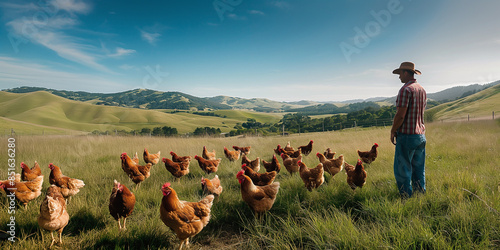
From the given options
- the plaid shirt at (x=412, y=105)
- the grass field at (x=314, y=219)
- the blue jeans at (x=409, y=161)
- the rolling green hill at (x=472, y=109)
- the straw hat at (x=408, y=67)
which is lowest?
the grass field at (x=314, y=219)

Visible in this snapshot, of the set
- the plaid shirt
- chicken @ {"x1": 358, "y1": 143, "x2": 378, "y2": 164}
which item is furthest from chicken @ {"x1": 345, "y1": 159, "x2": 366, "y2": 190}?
chicken @ {"x1": 358, "y1": 143, "x2": 378, "y2": 164}

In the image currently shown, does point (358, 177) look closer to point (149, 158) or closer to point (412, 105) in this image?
point (412, 105)

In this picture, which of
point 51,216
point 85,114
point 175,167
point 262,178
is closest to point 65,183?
point 51,216

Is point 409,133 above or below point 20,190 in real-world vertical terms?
above

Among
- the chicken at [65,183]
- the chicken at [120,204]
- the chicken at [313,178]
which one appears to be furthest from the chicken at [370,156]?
the chicken at [65,183]

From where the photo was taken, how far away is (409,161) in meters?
3.46

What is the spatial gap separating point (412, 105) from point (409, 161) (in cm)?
100

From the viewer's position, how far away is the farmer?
3.40 m

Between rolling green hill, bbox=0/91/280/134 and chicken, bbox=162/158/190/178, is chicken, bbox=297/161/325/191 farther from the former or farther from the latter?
rolling green hill, bbox=0/91/280/134

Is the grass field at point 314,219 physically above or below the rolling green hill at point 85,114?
below

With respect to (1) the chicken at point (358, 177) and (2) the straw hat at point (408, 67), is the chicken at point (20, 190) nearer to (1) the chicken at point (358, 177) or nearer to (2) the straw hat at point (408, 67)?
(1) the chicken at point (358, 177)

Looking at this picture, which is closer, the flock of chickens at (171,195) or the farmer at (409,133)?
the flock of chickens at (171,195)

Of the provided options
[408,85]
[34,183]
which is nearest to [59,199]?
[34,183]

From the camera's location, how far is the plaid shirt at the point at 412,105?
11.1ft
